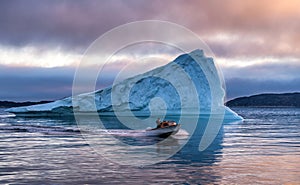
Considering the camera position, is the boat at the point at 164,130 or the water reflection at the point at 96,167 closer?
the water reflection at the point at 96,167

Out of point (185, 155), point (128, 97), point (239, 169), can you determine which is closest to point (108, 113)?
point (128, 97)

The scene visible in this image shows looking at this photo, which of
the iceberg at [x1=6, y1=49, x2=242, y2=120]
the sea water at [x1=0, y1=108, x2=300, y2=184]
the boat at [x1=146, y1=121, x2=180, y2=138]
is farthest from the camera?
the iceberg at [x1=6, y1=49, x2=242, y2=120]

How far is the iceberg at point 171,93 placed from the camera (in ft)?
157

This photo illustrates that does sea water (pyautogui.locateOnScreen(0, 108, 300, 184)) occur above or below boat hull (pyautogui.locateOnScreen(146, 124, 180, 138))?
below

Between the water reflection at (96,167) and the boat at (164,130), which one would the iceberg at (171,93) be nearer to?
the boat at (164,130)

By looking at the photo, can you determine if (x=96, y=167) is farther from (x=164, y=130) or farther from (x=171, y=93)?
(x=171, y=93)

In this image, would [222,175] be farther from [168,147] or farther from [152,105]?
[152,105]

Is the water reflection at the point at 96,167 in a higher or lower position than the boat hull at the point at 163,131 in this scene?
lower

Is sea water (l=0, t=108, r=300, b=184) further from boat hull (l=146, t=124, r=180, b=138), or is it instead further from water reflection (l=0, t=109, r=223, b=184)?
boat hull (l=146, t=124, r=180, b=138)

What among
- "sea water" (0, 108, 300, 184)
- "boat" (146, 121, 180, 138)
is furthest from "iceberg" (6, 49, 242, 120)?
"sea water" (0, 108, 300, 184)

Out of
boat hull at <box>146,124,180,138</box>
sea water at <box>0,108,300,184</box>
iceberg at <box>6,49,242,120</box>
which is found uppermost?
iceberg at <box>6,49,242,120</box>

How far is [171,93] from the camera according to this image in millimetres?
48500

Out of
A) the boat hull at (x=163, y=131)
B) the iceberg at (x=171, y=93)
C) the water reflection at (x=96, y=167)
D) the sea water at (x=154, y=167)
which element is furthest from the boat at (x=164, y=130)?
the iceberg at (x=171, y=93)

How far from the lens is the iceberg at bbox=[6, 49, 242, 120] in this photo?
4772 centimetres
